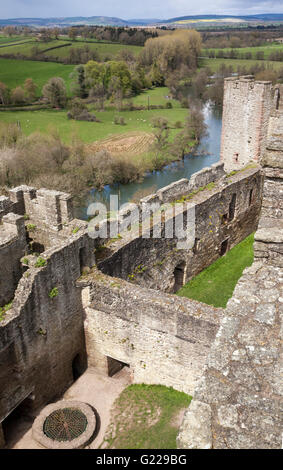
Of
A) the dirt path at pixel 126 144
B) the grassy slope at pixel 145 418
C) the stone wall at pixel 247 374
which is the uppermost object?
the stone wall at pixel 247 374

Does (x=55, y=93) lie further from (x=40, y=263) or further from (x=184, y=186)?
(x=40, y=263)

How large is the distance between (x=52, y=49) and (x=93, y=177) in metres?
51.7

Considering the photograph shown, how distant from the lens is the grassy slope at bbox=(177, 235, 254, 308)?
12.6 m

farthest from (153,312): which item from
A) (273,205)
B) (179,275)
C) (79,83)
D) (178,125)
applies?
(79,83)

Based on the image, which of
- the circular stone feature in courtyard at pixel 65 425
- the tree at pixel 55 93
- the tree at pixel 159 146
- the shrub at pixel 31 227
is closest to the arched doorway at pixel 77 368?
the circular stone feature in courtyard at pixel 65 425

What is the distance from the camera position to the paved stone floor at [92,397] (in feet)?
28.3

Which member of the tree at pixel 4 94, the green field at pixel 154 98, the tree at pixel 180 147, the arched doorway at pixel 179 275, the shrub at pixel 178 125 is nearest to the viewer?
the arched doorway at pixel 179 275

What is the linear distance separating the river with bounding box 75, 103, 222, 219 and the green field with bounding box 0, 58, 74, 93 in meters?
24.0

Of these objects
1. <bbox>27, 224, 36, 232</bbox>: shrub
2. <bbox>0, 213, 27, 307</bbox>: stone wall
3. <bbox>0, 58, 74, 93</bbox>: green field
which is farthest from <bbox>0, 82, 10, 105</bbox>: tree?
<bbox>0, 213, 27, 307</bbox>: stone wall

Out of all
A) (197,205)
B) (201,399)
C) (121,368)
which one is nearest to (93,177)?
(197,205)

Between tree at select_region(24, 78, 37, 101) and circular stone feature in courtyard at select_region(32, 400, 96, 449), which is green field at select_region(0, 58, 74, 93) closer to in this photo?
tree at select_region(24, 78, 37, 101)

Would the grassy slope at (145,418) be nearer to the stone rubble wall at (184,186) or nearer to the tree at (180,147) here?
the stone rubble wall at (184,186)

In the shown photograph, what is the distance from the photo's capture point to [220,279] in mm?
13555

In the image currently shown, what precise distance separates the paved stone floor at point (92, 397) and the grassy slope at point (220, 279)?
3.37 meters
